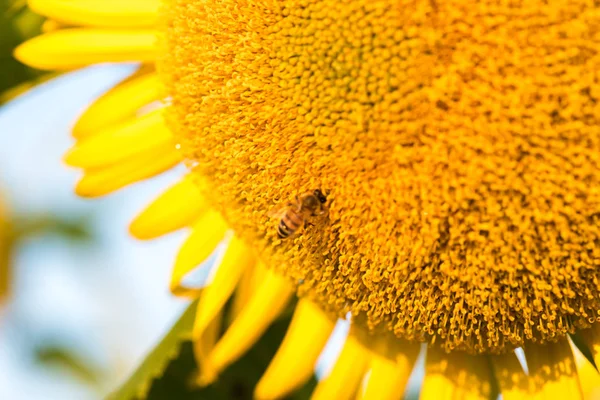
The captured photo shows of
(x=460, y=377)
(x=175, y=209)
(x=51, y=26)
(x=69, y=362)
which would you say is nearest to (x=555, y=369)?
(x=460, y=377)

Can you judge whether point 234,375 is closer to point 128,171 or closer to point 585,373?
point 128,171

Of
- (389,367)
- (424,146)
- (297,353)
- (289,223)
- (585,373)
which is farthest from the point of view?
(297,353)

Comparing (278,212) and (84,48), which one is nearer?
(278,212)

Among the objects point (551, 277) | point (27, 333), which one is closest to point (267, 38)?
point (551, 277)

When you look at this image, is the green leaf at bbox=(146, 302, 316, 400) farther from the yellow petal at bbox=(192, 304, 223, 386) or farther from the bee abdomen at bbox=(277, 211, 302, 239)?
the bee abdomen at bbox=(277, 211, 302, 239)

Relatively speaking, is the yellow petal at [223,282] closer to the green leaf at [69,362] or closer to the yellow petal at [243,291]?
the yellow petal at [243,291]

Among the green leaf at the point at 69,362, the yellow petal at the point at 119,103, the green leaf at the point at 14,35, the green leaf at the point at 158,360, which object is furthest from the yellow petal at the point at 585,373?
the green leaf at the point at 69,362

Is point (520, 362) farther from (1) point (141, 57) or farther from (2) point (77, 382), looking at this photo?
(2) point (77, 382)
